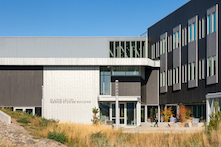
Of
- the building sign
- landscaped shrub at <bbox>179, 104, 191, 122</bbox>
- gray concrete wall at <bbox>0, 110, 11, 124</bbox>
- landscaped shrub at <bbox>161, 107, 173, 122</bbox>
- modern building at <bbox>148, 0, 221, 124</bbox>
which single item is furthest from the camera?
landscaped shrub at <bbox>161, 107, 173, 122</bbox>

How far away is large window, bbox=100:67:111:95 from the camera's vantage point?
3834 centimetres

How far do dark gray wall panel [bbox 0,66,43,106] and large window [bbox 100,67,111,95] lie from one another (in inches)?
278

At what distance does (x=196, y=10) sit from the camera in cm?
3519

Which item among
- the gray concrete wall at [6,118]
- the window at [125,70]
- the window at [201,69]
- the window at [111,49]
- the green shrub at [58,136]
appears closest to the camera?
the green shrub at [58,136]

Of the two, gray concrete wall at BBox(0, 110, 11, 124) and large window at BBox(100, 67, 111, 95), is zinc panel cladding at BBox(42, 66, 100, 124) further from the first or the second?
gray concrete wall at BBox(0, 110, 11, 124)

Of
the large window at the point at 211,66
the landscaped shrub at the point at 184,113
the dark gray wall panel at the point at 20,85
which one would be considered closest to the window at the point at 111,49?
the dark gray wall panel at the point at 20,85

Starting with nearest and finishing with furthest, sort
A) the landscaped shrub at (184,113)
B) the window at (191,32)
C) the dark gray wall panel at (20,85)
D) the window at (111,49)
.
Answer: the window at (191,32) < the dark gray wall panel at (20,85) < the landscaped shrub at (184,113) < the window at (111,49)

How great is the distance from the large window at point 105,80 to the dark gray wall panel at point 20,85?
23.2 feet

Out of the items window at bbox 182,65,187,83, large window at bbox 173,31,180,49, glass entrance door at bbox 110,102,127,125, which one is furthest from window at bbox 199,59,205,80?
glass entrance door at bbox 110,102,127,125

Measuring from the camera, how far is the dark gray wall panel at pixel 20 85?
37844mm

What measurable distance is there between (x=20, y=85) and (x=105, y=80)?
9949 millimetres

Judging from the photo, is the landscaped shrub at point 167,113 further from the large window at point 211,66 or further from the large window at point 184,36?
the large window at point 211,66

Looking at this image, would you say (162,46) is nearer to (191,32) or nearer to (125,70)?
(125,70)

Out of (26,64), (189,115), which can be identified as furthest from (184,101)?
(26,64)
